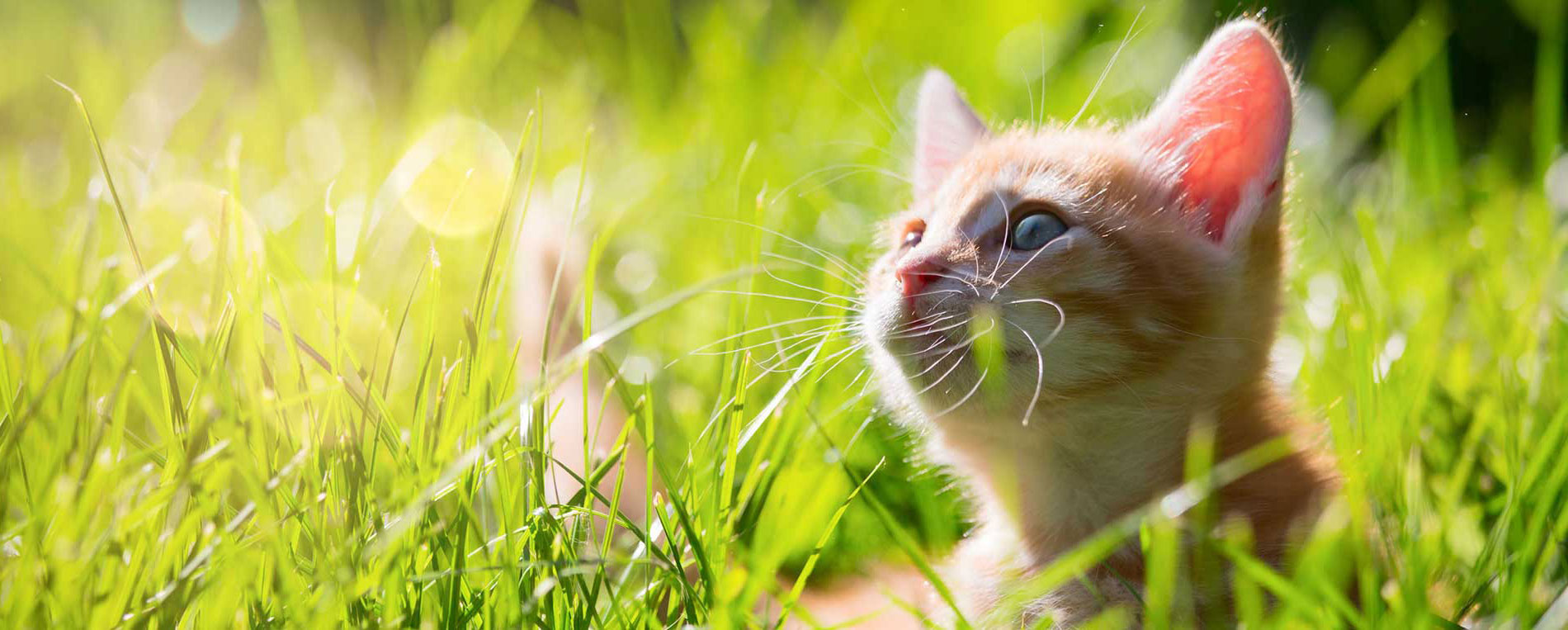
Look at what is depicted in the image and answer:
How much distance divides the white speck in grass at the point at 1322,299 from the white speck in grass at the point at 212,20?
3.06m

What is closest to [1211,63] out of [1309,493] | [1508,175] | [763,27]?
[1309,493]

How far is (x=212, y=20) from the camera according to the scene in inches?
124

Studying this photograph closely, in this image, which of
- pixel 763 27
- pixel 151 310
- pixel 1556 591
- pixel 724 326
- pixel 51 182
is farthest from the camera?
pixel 763 27

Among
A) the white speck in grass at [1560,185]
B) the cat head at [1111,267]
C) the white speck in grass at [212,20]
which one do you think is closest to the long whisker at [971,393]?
the cat head at [1111,267]

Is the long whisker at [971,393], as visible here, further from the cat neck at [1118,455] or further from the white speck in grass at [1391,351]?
the white speck in grass at [1391,351]

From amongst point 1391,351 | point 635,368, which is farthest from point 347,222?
point 1391,351

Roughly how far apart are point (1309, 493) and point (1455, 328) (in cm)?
83

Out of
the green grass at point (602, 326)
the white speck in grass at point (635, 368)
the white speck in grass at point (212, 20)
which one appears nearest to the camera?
the green grass at point (602, 326)

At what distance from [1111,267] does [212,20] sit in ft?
10.2

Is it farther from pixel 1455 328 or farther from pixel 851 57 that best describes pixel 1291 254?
pixel 851 57

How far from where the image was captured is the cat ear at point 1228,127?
39.6 inches

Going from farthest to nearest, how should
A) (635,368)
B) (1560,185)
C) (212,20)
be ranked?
(212,20), (1560,185), (635,368)

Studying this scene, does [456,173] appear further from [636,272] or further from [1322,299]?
[1322,299]

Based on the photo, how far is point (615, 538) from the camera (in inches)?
49.8
